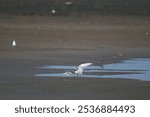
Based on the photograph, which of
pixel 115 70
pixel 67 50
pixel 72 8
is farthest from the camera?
pixel 72 8

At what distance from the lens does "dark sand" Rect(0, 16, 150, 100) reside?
13.0 metres

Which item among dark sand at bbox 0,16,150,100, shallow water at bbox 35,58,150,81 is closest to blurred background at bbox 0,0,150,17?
dark sand at bbox 0,16,150,100

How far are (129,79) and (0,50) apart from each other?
7217 millimetres

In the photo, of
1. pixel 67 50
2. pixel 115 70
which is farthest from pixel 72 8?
pixel 115 70

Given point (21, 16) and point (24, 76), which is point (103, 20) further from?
point (24, 76)

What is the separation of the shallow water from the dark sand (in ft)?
1.53

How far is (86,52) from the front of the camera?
20.5 metres

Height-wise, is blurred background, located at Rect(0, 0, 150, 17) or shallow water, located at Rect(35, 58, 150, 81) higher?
blurred background, located at Rect(0, 0, 150, 17)

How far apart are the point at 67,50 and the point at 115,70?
5.09 meters

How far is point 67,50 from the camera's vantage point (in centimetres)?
2106

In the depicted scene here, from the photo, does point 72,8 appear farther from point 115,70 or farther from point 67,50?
point 115,70

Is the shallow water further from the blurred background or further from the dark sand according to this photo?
the blurred background

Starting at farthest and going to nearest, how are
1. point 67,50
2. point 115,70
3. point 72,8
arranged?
point 72,8 < point 67,50 < point 115,70

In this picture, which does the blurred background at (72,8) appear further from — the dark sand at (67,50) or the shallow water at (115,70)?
the shallow water at (115,70)
